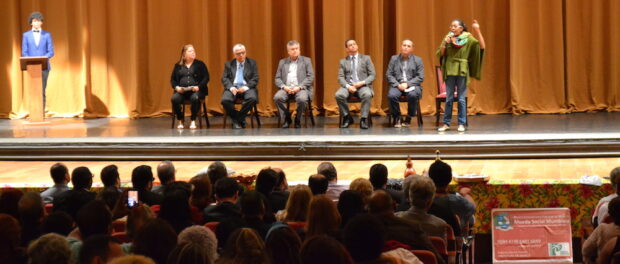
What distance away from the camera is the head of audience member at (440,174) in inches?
165

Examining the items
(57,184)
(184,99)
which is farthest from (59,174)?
(184,99)

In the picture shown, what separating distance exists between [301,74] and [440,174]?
519 cm

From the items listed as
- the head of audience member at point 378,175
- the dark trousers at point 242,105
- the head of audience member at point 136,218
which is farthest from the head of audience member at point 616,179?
the dark trousers at point 242,105

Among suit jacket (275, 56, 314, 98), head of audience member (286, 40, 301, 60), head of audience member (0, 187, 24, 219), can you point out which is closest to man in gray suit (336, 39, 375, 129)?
suit jacket (275, 56, 314, 98)

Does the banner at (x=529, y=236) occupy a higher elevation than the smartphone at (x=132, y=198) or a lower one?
lower

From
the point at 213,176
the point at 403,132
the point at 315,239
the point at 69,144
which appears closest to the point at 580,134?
the point at 403,132

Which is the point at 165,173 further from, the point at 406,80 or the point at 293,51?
the point at 406,80

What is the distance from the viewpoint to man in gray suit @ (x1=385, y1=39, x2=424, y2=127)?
9016mm

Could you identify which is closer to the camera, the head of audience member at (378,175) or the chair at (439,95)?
the head of audience member at (378,175)

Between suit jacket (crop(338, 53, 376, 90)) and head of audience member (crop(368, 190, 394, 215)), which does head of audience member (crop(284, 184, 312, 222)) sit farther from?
suit jacket (crop(338, 53, 376, 90))

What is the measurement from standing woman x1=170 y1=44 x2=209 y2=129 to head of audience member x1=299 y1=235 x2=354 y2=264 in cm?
668

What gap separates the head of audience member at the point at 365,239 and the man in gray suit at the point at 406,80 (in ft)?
20.2

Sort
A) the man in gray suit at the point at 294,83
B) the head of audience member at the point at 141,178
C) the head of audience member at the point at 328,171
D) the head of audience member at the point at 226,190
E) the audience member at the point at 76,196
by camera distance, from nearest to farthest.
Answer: the head of audience member at the point at 226,190
the audience member at the point at 76,196
the head of audience member at the point at 141,178
the head of audience member at the point at 328,171
the man in gray suit at the point at 294,83

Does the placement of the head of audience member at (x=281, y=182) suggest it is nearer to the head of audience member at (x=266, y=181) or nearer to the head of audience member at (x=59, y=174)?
the head of audience member at (x=266, y=181)
